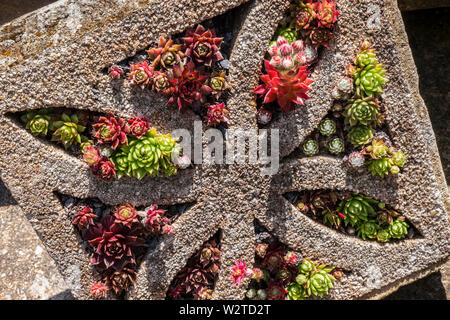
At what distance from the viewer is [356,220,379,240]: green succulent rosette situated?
2.30m

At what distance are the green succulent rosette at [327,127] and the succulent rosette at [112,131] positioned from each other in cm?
111

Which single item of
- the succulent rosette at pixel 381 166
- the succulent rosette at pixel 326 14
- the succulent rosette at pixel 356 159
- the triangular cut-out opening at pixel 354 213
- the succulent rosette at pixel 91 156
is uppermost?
the succulent rosette at pixel 326 14

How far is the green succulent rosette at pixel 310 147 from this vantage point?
2.18 m

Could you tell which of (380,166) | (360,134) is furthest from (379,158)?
(360,134)

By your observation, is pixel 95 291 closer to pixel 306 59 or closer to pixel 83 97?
pixel 83 97

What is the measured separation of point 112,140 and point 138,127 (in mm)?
158

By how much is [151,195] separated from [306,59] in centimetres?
119

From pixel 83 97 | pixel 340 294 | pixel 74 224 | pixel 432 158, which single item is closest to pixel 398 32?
pixel 432 158

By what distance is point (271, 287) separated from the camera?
2.30 metres

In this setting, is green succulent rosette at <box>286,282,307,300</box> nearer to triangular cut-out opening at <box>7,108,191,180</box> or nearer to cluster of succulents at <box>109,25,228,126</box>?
triangular cut-out opening at <box>7,108,191,180</box>

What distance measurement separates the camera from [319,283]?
225 centimetres

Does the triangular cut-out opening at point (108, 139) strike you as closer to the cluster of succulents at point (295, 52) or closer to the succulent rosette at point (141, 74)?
the succulent rosette at point (141, 74)

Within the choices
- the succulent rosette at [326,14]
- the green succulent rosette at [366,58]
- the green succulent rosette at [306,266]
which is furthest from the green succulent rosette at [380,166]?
the succulent rosette at [326,14]

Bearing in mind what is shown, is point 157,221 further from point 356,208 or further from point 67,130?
point 356,208
